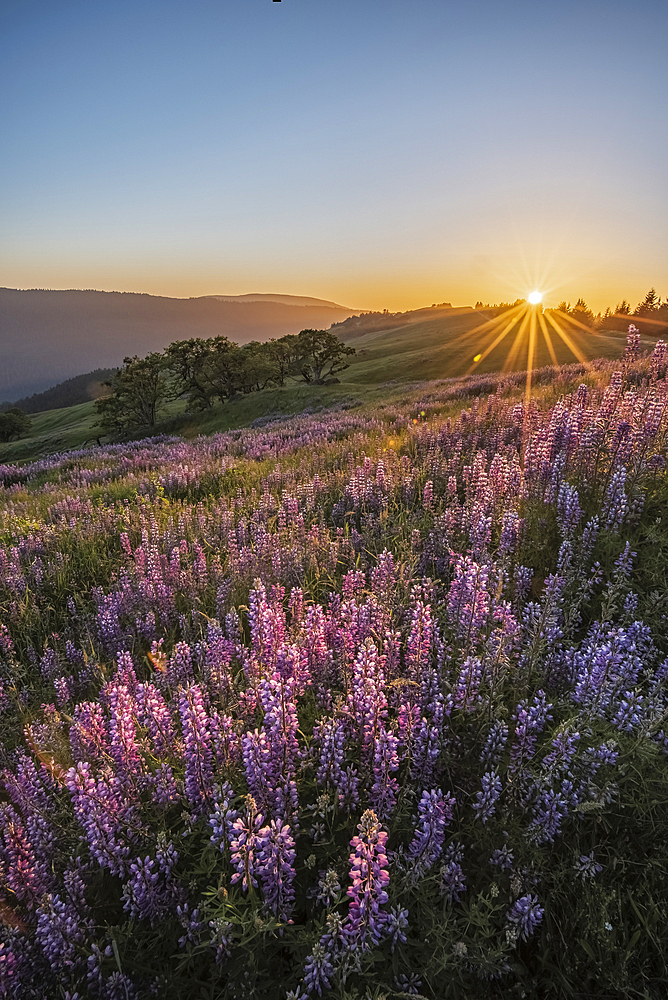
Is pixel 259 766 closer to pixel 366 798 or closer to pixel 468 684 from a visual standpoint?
pixel 366 798

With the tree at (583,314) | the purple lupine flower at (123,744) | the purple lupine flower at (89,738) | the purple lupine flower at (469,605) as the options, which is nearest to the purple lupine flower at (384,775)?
the purple lupine flower at (469,605)

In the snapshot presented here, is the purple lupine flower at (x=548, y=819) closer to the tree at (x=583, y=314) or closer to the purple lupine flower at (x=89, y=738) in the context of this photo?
the purple lupine flower at (x=89, y=738)

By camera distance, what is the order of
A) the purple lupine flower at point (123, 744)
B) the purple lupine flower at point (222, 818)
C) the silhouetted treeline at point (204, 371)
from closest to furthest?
the purple lupine flower at point (222, 818) < the purple lupine flower at point (123, 744) < the silhouetted treeline at point (204, 371)

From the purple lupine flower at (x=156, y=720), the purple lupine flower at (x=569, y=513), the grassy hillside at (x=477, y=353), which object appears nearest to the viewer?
Result: the purple lupine flower at (x=156, y=720)

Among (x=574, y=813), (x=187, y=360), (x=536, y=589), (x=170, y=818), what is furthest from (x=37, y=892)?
(x=187, y=360)

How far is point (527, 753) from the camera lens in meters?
2.45

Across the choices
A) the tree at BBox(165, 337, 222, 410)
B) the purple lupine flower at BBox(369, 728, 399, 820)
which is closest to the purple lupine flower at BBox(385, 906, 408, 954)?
the purple lupine flower at BBox(369, 728, 399, 820)

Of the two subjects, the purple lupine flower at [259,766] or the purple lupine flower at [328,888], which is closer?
the purple lupine flower at [328,888]

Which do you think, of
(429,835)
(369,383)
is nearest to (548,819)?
(429,835)

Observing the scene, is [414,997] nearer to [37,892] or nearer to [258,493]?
[37,892]

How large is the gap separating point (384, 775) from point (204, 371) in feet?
209

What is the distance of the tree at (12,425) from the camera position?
101m

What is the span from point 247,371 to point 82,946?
2517 inches

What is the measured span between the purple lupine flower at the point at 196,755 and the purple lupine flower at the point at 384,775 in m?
0.83
